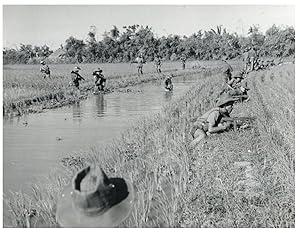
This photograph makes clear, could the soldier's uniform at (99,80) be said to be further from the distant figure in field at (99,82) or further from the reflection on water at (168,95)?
the reflection on water at (168,95)

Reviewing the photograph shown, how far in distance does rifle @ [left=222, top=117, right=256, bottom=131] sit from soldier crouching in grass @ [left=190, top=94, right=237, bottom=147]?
1.7 inches

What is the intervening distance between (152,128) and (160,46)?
3.05 feet

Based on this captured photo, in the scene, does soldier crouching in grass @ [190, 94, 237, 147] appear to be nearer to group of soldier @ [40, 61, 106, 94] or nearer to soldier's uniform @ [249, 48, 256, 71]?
soldier's uniform @ [249, 48, 256, 71]

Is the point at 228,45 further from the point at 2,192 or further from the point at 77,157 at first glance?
the point at 2,192

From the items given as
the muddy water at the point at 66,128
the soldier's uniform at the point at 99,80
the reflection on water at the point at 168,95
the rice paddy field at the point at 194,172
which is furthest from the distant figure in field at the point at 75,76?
the reflection on water at the point at 168,95

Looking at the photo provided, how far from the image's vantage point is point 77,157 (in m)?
4.24

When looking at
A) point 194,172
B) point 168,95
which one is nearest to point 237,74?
point 168,95

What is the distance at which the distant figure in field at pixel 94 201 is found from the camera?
2799mm

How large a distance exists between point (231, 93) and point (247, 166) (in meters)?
1.69

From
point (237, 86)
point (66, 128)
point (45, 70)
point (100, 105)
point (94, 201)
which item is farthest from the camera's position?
point (100, 105)

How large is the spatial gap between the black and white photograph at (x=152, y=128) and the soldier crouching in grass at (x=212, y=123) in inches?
0.6

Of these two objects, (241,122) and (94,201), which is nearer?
(94,201)

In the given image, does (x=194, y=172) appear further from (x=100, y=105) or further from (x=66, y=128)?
(x=100, y=105)

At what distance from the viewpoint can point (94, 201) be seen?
280cm
